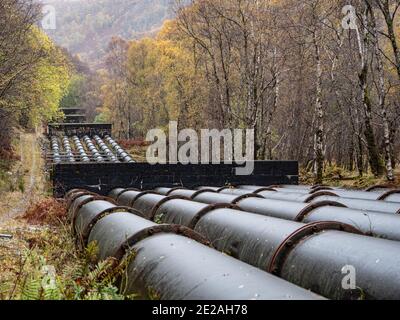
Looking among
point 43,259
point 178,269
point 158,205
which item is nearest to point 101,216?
point 43,259

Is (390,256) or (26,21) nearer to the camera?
(390,256)

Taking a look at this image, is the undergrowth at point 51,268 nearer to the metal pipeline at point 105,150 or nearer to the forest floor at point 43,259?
the forest floor at point 43,259

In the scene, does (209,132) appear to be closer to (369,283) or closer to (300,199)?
(300,199)

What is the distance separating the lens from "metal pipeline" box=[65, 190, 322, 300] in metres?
2.94

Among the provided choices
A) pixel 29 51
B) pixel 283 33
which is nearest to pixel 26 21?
pixel 29 51

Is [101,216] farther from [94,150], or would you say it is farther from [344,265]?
[94,150]

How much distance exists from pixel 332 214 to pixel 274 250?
196 centimetres

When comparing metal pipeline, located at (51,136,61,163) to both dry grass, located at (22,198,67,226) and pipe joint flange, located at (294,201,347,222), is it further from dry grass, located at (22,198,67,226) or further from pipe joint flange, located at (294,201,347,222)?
pipe joint flange, located at (294,201,347,222)

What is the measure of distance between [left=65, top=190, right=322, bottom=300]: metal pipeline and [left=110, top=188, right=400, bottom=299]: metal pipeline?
20.9 inches

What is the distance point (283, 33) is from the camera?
2753 cm

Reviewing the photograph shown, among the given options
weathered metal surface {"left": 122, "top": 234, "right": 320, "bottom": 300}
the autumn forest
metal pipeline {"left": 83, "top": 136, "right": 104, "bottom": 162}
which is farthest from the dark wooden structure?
weathered metal surface {"left": 122, "top": 234, "right": 320, "bottom": 300}

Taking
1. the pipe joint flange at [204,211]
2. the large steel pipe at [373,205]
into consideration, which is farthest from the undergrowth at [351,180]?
the pipe joint flange at [204,211]

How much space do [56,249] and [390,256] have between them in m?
4.97

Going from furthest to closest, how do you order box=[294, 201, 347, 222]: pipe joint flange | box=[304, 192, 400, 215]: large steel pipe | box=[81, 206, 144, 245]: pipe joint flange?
box=[304, 192, 400, 215]: large steel pipe → box=[294, 201, 347, 222]: pipe joint flange → box=[81, 206, 144, 245]: pipe joint flange
